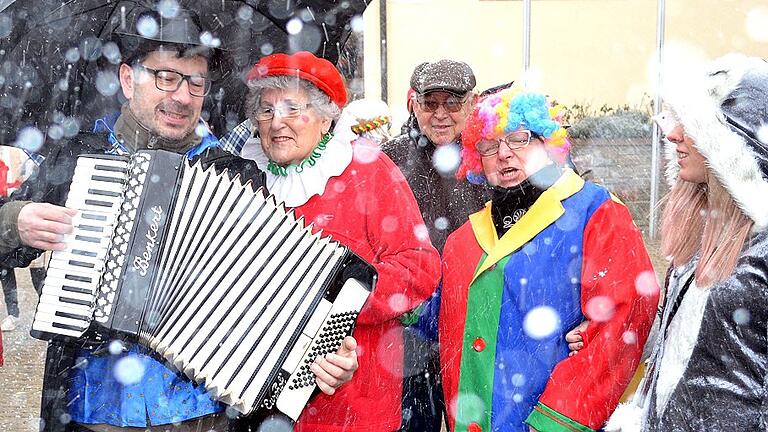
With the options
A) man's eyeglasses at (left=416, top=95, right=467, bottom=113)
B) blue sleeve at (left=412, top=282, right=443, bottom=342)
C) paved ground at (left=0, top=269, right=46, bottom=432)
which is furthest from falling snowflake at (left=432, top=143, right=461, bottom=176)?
paved ground at (left=0, top=269, right=46, bottom=432)

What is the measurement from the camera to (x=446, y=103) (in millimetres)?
4102

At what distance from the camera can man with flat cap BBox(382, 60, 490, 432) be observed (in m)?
3.73

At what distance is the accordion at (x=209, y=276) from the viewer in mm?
2457

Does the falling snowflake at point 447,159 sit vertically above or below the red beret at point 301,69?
below

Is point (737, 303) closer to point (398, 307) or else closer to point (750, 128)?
point (750, 128)

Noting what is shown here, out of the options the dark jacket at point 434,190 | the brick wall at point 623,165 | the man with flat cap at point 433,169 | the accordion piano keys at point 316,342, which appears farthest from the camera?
the brick wall at point 623,165

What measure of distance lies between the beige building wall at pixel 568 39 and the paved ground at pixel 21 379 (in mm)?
4794

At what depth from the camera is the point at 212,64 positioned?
3020mm

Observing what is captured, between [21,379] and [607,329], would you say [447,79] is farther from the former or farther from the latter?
[21,379]

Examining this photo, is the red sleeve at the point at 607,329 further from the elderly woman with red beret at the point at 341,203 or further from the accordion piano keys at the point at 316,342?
the accordion piano keys at the point at 316,342

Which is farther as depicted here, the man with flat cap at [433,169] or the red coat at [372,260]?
the man with flat cap at [433,169]

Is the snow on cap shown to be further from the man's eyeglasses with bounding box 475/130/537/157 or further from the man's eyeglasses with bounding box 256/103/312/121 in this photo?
the man's eyeglasses with bounding box 256/103/312/121

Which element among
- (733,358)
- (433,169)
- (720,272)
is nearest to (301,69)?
(433,169)

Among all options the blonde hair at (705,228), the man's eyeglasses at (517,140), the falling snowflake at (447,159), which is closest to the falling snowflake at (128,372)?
the man's eyeglasses at (517,140)
